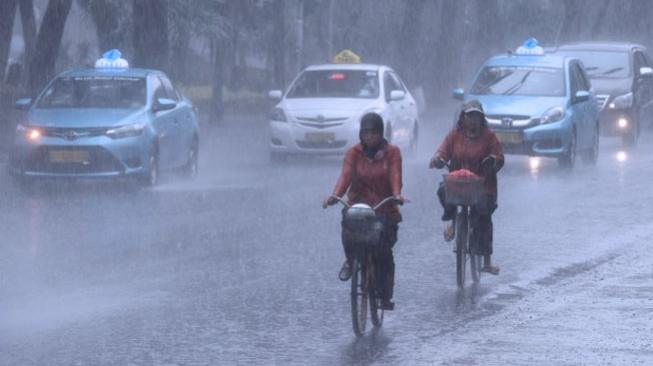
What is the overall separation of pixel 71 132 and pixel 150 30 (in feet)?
29.8

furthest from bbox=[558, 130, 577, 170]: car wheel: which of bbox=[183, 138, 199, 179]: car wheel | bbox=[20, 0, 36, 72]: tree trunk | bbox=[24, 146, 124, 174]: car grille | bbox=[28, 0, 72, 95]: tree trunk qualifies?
bbox=[20, 0, 36, 72]: tree trunk

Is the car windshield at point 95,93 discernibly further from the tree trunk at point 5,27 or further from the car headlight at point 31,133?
the tree trunk at point 5,27

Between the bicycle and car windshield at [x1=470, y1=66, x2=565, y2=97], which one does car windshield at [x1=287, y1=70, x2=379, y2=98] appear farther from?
the bicycle

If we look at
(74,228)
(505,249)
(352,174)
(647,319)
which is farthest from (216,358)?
(74,228)

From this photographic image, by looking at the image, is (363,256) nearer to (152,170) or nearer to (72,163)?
(72,163)

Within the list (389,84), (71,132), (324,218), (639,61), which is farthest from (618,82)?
(324,218)

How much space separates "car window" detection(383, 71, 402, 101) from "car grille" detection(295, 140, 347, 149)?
1.59 m

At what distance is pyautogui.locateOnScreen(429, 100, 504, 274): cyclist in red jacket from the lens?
11.6 metres

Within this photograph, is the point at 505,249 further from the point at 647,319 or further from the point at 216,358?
the point at 216,358

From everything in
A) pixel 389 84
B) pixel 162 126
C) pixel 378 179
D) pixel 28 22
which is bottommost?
pixel 389 84

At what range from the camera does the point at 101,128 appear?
61.6 ft

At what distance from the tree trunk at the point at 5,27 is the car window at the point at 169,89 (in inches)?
389

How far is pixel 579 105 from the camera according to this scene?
76.8 feet

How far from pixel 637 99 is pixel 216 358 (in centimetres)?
2136
